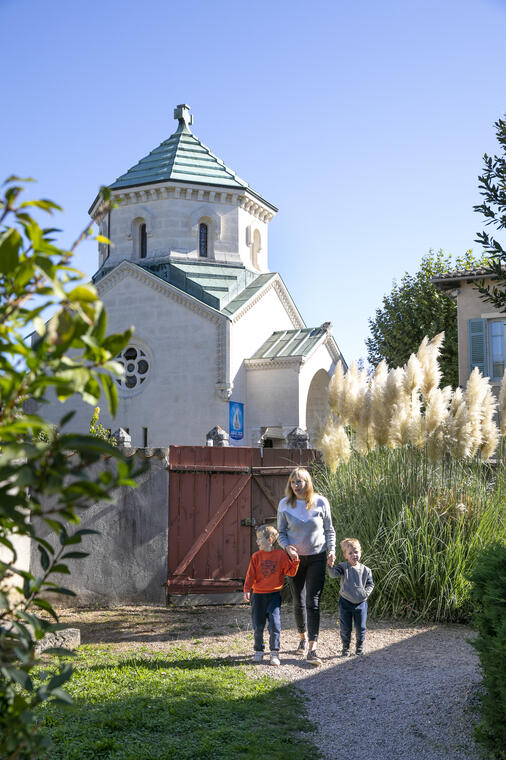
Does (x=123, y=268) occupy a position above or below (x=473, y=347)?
above

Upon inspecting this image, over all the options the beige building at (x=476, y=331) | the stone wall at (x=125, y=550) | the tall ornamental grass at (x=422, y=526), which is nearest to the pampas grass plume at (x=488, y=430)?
the tall ornamental grass at (x=422, y=526)

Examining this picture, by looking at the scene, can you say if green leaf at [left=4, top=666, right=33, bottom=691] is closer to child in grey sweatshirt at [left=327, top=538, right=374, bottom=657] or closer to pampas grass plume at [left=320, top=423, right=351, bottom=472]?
child in grey sweatshirt at [left=327, top=538, right=374, bottom=657]

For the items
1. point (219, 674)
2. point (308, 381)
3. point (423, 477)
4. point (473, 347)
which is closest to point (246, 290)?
point (308, 381)

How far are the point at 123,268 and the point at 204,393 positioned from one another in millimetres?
5666

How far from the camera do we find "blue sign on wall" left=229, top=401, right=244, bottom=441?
2512 centimetres

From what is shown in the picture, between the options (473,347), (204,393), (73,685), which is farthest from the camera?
(204,393)

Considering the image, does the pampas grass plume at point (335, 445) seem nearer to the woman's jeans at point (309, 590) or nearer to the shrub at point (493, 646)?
the woman's jeans at point (309, 590)

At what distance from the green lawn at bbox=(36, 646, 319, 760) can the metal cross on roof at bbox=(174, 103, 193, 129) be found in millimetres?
29576

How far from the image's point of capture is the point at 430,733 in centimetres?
474

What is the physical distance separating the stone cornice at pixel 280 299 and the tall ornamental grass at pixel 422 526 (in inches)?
696

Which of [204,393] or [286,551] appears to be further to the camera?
[204,393]

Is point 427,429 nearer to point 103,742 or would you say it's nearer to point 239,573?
point 239,573

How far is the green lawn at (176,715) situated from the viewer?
13.9ft

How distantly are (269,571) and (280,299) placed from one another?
75.1 feet
